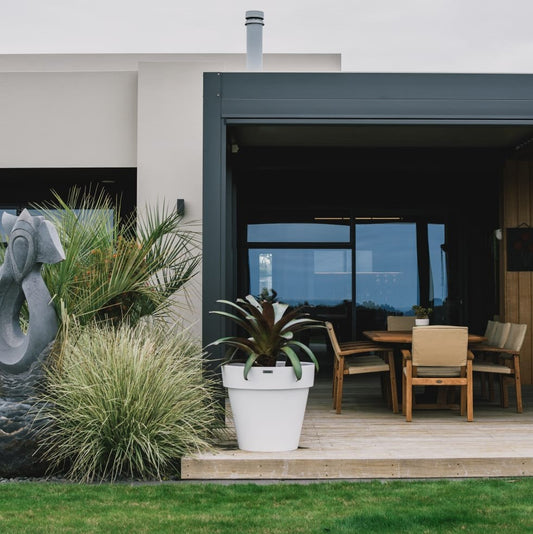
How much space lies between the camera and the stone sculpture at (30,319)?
207 inches

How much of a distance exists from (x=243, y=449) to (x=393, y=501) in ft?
4.40

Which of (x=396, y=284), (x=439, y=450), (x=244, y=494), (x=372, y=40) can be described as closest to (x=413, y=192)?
(x=396, y=284)

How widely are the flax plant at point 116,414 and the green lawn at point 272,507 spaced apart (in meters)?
0.23

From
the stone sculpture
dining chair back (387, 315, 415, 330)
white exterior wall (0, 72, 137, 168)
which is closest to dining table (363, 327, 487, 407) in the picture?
dining chair back (387, 315, 415, 330)

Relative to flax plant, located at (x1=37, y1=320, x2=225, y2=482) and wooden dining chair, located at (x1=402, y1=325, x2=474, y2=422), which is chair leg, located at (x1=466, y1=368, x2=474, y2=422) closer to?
wooden dining chair, located at (x1=402, y1=325, x2=474, y2=422)

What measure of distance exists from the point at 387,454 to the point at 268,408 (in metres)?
0.84

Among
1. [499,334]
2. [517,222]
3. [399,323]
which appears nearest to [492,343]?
[499,334]

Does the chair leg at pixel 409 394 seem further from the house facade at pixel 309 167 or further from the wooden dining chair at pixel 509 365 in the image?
the house facade at pixel 309 167

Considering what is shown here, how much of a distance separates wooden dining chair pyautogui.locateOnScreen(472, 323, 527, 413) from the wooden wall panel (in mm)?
2183

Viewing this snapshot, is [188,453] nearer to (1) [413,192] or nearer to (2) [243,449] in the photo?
(2) [243,449]

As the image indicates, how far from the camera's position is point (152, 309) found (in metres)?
6.58

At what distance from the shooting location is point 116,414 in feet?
16.5

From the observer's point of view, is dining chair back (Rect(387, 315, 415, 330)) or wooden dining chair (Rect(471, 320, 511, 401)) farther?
dining chair back (Rect(387, 315, 415, 330))

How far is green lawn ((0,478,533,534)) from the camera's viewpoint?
395 centimetres
